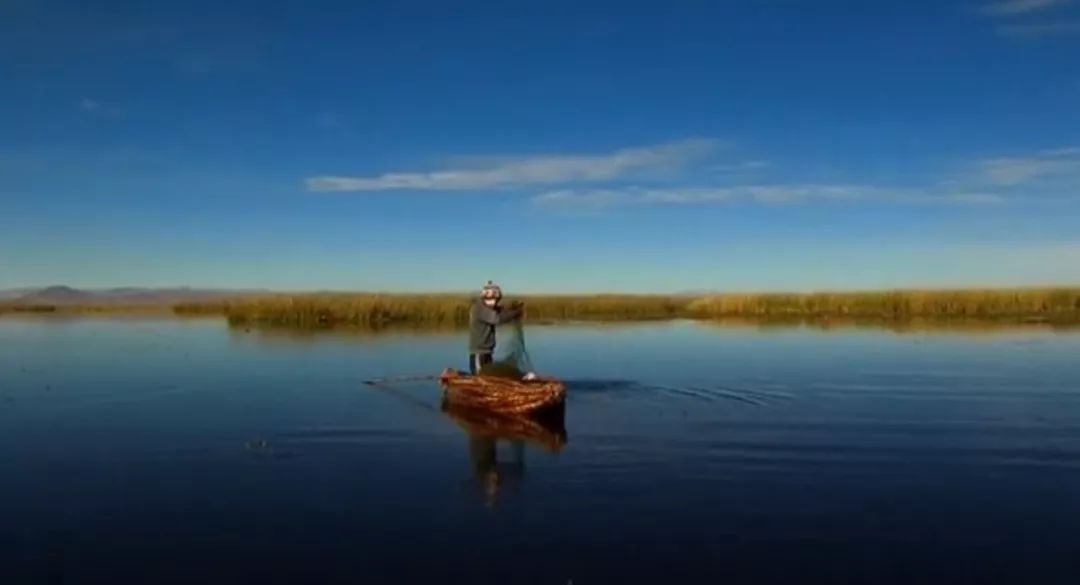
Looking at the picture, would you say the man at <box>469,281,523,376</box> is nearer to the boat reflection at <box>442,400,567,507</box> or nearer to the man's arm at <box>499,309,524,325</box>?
the man's arm at <box>499,309,524,325</box>

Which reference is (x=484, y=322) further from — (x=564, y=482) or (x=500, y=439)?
(x=564, y=482)

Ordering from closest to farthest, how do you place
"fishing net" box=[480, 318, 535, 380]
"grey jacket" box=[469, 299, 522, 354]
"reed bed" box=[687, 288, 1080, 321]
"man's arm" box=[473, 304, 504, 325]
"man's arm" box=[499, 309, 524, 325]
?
"fishing net" box=[480, 318, 535, 380], "man's arm" box=[499, 309, 524, 325], "grey jacket" box=[469, 299, 522, 354], "man's arm" box=[473, 304, 504, 325], "reed bed" box=[687, 288, 1080, 321]

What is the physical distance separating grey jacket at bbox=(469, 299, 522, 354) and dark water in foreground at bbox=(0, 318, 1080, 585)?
1.71 metres

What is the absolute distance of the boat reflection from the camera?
45.1 ft

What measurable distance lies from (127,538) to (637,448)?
784 cm

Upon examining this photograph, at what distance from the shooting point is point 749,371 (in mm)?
29016

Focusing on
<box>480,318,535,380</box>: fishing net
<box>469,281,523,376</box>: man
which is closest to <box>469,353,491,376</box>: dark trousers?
<box>469,281,523,376</box>: man

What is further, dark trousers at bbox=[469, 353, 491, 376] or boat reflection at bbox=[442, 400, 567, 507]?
dark trousers at bbox=[469, 353, 491, 376]

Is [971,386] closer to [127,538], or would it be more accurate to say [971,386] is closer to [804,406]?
[804,406]

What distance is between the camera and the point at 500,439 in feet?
58.1

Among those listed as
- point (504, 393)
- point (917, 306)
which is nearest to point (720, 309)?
point (917, 306)

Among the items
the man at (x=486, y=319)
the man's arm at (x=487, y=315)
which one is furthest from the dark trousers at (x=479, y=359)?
the man's arm at (x=487, y=315)

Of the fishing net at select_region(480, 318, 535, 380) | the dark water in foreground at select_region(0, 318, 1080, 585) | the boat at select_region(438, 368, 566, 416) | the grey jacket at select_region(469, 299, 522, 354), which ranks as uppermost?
the grey jacket at select_region(469, 299, 522, 354)

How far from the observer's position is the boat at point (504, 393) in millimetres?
18844
